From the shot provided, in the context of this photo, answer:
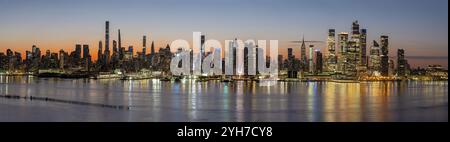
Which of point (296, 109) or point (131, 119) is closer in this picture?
point (131, 119)

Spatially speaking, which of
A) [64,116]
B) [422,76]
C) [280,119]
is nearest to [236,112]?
[280,119]

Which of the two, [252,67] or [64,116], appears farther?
[252,67]

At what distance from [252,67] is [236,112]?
5244cm

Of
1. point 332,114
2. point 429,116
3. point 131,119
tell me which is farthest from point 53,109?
point 429,116

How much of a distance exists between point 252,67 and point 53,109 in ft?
172

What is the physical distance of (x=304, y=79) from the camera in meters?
69.8

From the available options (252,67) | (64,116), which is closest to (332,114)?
(64,116)
